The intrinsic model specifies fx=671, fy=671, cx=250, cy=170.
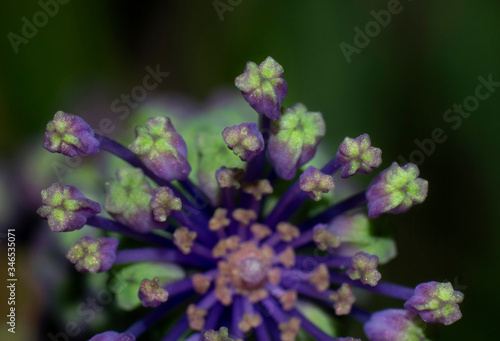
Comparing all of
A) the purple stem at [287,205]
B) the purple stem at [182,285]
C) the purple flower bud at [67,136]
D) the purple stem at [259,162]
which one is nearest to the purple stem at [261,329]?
the purple stem at [182,285]

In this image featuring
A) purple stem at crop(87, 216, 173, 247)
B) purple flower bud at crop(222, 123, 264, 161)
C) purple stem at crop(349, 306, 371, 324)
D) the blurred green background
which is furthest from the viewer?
the blurred green background

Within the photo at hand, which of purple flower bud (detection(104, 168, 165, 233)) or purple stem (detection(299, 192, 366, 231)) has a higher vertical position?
purple flower bud (detection(104, 168, 165, 233))

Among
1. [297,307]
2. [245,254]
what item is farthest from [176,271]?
[297,307]

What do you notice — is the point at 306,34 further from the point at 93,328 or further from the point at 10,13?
the point at 93,328

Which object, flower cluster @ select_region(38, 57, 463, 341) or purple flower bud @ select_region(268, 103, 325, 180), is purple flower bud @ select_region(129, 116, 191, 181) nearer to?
flower cluster @ select_region(38, 57, 463, 341)

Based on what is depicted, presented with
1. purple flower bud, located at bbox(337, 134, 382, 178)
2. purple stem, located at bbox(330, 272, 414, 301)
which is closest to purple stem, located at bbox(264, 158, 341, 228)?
purple flower bud, located at bbox(337, 134, 382, 178)

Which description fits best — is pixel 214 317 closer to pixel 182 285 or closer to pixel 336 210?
pixel 182 285

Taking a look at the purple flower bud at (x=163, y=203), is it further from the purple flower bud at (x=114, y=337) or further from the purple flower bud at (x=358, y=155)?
the purple flower bud at (x=358, y=155)
